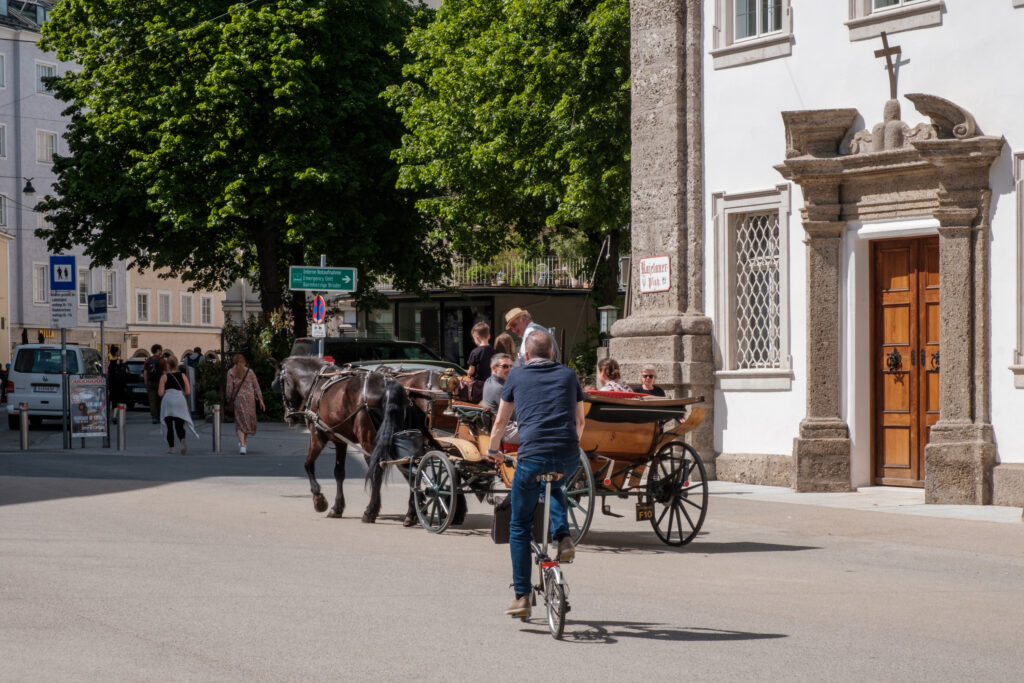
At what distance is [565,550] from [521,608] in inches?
18.2

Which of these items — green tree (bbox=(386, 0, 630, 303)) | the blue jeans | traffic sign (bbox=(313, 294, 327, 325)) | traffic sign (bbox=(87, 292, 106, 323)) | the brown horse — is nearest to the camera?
the blue jeans

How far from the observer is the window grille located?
57.8 ft

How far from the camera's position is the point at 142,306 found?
77688mm

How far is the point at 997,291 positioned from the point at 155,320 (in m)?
68.0

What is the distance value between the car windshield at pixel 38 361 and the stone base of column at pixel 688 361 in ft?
54.7

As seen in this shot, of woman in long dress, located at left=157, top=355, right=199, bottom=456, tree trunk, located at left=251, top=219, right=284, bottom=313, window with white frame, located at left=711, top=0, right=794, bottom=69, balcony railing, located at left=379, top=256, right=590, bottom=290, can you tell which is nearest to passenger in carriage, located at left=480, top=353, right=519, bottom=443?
window with white frame, located at left=711, top=0, right=794, bottom=69

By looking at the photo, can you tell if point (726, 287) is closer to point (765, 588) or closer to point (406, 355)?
point (765, 588)

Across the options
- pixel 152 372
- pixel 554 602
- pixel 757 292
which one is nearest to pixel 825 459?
pixel 757 292

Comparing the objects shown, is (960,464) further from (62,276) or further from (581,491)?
(62,276)

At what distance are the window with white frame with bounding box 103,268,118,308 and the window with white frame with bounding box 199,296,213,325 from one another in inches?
289

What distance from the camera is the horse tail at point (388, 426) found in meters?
13.1

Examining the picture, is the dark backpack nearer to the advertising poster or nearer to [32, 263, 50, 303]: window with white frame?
the advertising poster

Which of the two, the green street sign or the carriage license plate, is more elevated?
the green street sign

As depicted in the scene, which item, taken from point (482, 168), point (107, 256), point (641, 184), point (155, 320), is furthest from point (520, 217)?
point (155, 320)
